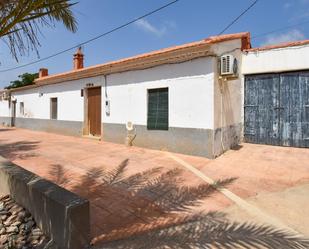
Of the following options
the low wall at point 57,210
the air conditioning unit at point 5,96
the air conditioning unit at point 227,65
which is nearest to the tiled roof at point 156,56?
the air conditioning unit at point 227,65

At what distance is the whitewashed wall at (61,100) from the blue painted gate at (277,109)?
6483mm

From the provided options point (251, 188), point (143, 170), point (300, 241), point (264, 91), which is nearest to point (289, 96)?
point (264, 91)

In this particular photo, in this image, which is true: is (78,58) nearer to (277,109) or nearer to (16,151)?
(16,151)

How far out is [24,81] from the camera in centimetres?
3625

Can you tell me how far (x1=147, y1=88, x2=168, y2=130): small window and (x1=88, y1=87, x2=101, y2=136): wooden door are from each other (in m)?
3.46

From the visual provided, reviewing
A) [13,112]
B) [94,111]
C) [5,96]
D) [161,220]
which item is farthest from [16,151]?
[5,96]

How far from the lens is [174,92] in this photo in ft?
28.1

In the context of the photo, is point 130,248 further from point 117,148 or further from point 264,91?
point 264,91

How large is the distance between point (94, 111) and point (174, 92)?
515 cm

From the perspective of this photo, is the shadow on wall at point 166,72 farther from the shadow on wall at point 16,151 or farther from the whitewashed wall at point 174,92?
the shadow on wall at point 16,151

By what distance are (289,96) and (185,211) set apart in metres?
6.69

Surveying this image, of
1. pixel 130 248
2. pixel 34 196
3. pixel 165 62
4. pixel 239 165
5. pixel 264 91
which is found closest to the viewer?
pixel 130 248

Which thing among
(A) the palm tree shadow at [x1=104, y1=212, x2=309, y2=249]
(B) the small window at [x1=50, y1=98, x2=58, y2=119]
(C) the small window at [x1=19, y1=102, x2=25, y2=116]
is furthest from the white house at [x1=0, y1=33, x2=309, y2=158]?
(C) the small window at [x1=19, y1=102, x2=25, y2=116]

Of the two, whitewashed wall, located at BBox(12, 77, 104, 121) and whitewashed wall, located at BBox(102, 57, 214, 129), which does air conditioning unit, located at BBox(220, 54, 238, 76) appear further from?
whitewashed wall, located at BBox(12, 77, 104, 121)
